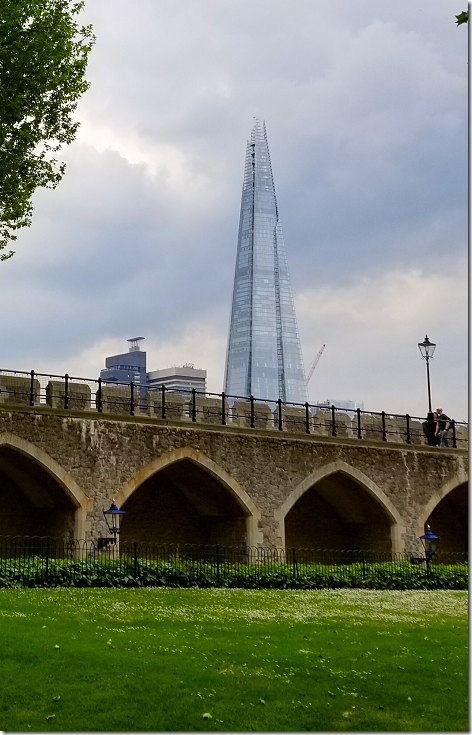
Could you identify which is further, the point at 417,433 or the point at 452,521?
the point at 452,521

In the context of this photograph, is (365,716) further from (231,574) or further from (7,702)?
(231,574)

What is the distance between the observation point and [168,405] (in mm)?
24641

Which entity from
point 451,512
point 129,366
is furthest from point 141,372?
point 451,512

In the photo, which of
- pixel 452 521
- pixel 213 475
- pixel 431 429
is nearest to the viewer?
pixel 213 475

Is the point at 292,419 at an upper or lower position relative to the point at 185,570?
upper

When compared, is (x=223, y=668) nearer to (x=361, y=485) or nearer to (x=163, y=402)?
(x=163, y=402)

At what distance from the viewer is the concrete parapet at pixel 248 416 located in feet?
85.5

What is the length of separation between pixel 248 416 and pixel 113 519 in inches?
206

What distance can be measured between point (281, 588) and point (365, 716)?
11.0 m

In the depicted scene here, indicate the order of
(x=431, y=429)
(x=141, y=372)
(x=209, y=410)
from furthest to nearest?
(x=141, y=372) < (x=431, y=429) < (x=209, y=410)

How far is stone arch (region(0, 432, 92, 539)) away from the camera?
2191cm

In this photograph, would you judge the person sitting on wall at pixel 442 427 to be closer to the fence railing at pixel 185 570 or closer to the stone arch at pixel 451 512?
the stone arch at pixel 451 512

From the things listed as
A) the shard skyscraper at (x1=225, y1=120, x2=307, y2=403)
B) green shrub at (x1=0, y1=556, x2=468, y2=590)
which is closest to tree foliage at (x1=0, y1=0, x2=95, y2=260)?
green shrub at (x1=0, y1=556, x2=468, y2=590)

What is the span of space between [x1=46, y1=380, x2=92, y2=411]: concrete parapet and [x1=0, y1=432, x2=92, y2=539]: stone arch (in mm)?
1248
